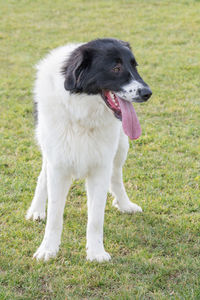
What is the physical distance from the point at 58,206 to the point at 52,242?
12.3 inches

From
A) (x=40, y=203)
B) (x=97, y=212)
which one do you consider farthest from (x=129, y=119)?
(x=40, y=203)

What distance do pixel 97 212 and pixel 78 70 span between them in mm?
1181

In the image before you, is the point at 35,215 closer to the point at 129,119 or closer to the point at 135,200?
the point at 135,200

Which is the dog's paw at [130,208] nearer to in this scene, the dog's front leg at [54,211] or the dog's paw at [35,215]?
the dog's paw at [35,215]

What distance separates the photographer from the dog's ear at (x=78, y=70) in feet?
10.8

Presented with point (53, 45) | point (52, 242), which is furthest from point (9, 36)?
point (52, 242)

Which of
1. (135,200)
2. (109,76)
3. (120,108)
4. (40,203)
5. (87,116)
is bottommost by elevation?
(135,200)

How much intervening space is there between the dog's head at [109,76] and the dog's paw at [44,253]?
1.26 m

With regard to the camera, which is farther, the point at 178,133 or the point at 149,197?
the point at 178,133

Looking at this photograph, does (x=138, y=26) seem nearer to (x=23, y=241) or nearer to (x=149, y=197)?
(x=149, y=197)

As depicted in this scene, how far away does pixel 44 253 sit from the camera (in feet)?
12.2

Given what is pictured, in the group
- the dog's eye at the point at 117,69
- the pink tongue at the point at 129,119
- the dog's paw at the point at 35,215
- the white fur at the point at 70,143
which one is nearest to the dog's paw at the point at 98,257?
the white fur at the point at 70,143

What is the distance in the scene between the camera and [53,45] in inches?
412

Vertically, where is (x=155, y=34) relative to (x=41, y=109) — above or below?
below
